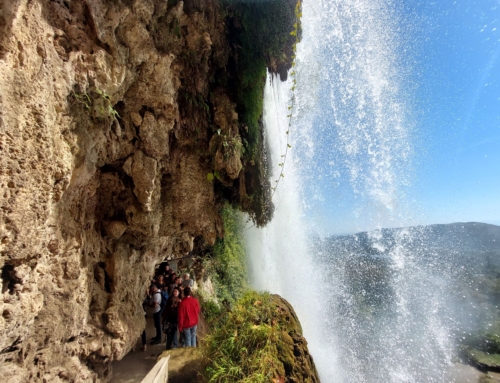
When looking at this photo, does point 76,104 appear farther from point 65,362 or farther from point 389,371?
point 389,371

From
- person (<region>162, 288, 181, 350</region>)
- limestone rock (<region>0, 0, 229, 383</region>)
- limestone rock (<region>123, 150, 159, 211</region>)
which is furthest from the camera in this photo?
person (<region>162, 288, 181, 350</region>)

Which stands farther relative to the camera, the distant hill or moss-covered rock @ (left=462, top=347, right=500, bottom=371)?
the distant hill

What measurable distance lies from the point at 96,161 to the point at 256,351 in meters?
3.68

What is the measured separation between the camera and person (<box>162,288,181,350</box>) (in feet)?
18.7

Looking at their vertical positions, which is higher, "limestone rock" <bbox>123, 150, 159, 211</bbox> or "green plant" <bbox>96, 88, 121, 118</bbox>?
"green plant" <bbox>96, 88, 121, 118</bbox>

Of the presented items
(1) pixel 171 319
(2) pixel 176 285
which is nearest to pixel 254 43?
(2) pixel 176 285

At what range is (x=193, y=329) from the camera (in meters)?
5.63

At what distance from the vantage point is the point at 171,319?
587cm

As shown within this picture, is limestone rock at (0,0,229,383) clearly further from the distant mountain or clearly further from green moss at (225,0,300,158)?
the distant mountain

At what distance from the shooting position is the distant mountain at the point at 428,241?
29062mm

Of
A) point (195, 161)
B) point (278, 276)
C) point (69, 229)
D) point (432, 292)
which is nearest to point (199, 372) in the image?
point (69, 229)

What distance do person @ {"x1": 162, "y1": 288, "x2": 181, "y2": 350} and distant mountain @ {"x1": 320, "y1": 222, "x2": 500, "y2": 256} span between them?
19975 mm

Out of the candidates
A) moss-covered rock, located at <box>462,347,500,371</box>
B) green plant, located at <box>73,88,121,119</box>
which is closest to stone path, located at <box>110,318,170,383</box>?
green plant, located at <box>73,88,121,119</box>

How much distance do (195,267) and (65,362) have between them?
6.10 metres
